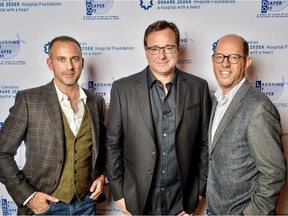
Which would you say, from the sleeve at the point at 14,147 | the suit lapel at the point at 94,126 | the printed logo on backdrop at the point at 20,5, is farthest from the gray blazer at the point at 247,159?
the printed logo on backdrop at the point at 20,5

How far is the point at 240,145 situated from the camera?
1.39 m

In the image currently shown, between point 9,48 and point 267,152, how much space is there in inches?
75.1

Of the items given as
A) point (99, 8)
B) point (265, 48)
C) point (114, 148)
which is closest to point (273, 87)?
point (265, 48)

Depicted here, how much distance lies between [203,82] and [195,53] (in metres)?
0.42

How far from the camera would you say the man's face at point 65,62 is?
63.5 inches

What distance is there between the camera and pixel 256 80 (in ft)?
6.97

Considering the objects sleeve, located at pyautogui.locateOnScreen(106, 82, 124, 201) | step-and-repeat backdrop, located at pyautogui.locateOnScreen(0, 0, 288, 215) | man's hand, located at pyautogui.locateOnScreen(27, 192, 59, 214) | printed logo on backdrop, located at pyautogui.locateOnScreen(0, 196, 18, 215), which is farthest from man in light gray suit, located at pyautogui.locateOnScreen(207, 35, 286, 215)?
printed logo on backdrop, located at pyautogui.locateOnScreen(0, 196, 18, 215)

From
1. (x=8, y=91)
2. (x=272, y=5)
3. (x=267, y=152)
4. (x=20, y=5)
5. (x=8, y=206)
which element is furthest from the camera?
(x=8, y=206)

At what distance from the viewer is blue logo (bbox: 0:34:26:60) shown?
2219mm

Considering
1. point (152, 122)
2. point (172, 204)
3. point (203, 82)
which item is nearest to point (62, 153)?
point (152, 122)

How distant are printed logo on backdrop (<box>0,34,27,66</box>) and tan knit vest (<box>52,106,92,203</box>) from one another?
91 centimetres

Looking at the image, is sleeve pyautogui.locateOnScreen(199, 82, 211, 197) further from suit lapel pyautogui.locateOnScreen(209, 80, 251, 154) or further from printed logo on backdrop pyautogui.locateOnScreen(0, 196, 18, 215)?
printed logo on backdrop pyautogui.locateOnScreen(0, 196, 18, 215)

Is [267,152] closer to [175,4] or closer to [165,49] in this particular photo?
[165,49]

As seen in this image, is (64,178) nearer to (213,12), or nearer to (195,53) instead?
(195,53)
